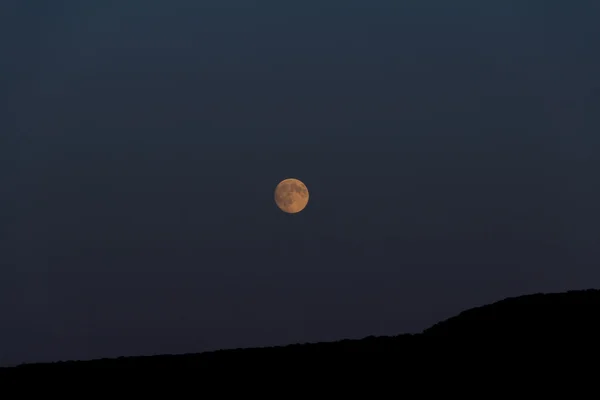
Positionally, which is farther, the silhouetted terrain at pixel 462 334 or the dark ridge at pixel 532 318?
the silhouetted terrain at pixel 462 334

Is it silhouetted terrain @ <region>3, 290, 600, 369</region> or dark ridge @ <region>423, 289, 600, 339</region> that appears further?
silhouetted terrain @ <region>3, 290, 600, 369</region>

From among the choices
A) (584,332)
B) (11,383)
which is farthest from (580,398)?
(11,383)

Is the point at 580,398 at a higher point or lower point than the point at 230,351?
lower

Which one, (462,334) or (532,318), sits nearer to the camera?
(532,318)

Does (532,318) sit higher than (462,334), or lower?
higher

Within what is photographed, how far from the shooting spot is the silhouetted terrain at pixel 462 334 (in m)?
20.0

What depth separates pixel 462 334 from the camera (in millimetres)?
21547

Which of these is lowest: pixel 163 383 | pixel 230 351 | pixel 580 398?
pixel 580 398

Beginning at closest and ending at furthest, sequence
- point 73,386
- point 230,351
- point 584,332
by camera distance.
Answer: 1. point 584,332
2. point 73,386
3. point 230,351

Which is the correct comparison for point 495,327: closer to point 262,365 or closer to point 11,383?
point 262,365

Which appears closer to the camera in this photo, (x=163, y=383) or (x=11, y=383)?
(x=163, y=383)

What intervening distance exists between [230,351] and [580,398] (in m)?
13.5

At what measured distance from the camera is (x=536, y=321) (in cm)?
2080

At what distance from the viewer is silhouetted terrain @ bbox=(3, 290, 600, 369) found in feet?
65.6
